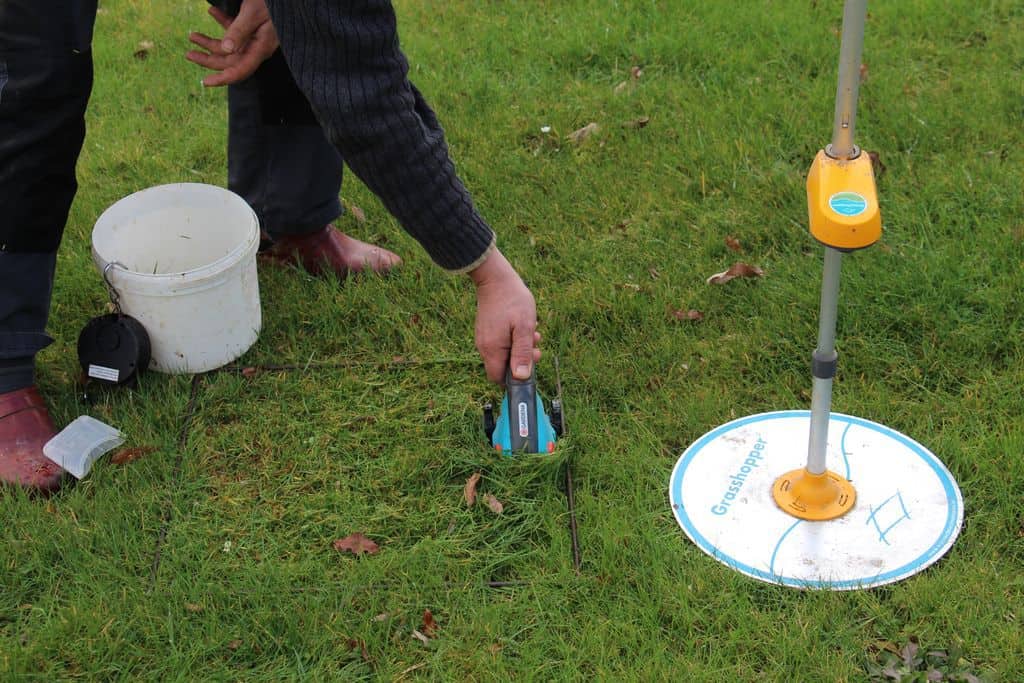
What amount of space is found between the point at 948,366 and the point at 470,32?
3050 mm

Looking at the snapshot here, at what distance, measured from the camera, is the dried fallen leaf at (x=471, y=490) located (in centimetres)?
288

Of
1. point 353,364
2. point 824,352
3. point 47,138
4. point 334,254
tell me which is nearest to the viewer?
point 824,352

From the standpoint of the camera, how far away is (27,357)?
3197 mm

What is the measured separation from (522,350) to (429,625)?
663 mm

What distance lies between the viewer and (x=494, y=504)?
2.85 m

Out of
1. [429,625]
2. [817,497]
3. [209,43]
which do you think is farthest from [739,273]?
[209,43]

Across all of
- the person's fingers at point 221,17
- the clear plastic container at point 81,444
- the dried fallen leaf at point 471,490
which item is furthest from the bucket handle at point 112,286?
the dried fallen leaf at point 471,490

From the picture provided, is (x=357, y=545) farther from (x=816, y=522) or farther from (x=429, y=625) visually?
(x=816, y=522)

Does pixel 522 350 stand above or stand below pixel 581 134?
above

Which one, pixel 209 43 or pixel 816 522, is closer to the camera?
pixel 816 522

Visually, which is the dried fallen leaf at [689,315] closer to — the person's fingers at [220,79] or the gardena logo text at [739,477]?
the gardena logo text at [739,477]

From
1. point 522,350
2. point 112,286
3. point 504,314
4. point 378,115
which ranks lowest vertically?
point 112,286

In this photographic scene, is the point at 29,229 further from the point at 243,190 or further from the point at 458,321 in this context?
the point at 458,321

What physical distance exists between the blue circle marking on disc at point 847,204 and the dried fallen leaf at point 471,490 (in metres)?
1.24
